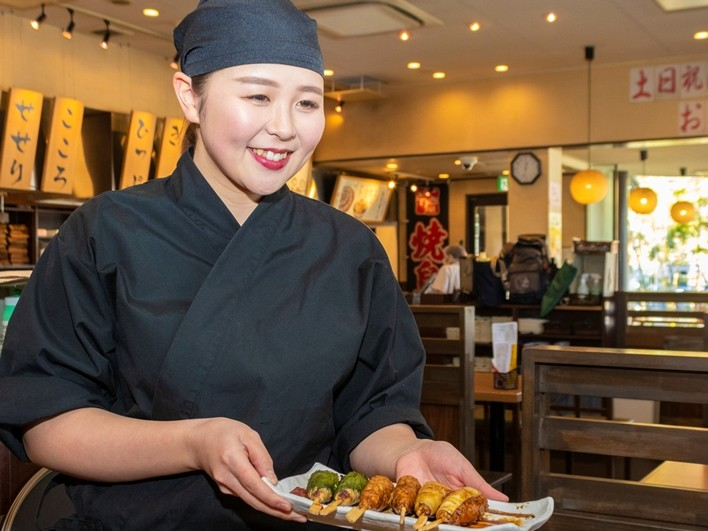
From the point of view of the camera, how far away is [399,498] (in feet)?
3.66

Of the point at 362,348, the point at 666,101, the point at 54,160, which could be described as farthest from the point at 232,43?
the point at 666,101

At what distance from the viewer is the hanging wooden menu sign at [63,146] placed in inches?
298

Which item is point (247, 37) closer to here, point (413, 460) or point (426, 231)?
point (413, 460)

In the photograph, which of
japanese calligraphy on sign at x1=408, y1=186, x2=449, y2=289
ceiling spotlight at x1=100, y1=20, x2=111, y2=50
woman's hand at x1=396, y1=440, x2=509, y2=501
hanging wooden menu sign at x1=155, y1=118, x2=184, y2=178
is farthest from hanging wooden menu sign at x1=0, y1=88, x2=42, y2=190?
japanese calligraphy on sign at x1=408, y1=186, x2=449, y2=289

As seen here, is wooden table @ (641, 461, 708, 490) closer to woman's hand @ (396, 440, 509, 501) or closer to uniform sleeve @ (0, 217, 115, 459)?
woman's hand @ (396, 440, 509, 501)

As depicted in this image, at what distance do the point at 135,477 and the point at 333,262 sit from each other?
0.40m

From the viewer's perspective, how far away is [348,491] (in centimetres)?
113

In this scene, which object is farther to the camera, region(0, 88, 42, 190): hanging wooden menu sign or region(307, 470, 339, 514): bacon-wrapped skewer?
region(0, 88, 42, 190): hanging wooden menu sign

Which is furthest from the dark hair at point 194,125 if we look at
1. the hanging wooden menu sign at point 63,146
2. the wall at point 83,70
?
the wall at point 83,70

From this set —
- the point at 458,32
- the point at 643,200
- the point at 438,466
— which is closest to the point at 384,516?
the point at 438,466

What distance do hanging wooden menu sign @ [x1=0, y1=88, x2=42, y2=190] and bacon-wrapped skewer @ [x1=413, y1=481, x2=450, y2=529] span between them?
22.0 ft

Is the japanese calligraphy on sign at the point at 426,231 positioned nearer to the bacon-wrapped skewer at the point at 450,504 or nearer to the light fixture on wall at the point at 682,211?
the light fixture on wall at the point at 682,211

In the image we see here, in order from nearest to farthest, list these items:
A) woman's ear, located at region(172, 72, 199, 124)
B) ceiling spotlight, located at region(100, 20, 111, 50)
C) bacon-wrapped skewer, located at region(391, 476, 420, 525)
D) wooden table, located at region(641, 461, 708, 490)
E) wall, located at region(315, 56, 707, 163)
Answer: bacon-wrapped skewer, located at region(391, 476, 420, 525) < woman's ear, located at region(172, 72, 199, 124) < wooden table, located at region(641, 461, 708, 490) < ceiling spotlight, located at region(100, 20, 111, 50) < wall, located at region(315, 56, 707, 163)

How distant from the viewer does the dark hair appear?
3.95 feet
